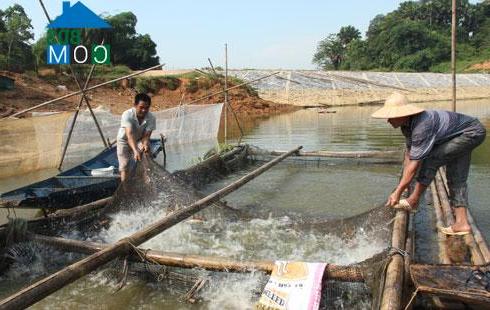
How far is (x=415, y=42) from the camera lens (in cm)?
4597

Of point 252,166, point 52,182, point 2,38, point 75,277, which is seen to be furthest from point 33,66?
point 75,277

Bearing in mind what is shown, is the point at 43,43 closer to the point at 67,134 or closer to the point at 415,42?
the point at 67,134

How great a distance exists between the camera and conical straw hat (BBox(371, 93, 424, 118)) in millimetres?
3473

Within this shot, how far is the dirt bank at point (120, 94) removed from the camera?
63.1 ft

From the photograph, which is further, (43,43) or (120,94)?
(43,43)

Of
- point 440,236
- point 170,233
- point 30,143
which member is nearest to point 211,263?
point 170,233

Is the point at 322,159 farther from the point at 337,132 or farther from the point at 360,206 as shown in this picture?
the point at 337,132

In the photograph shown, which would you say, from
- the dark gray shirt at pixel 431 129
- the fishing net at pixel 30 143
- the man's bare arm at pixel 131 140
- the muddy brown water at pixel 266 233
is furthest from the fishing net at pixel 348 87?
the dark gray shirt at pixel 431 129

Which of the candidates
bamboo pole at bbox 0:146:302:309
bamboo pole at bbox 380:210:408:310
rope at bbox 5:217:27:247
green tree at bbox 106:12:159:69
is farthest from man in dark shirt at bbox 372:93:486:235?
green tree at bbox 106:12:159:69

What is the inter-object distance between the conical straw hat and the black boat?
13.1ft

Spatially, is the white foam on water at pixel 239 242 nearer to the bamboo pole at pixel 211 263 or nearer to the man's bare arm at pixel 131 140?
the bamboo pole at pixel 211 263

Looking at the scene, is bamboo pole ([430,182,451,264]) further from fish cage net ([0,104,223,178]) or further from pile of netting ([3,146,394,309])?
fish cage net ([0,104,223,178])

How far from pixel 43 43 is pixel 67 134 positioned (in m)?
21.4

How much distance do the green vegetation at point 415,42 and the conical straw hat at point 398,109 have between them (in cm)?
4291
